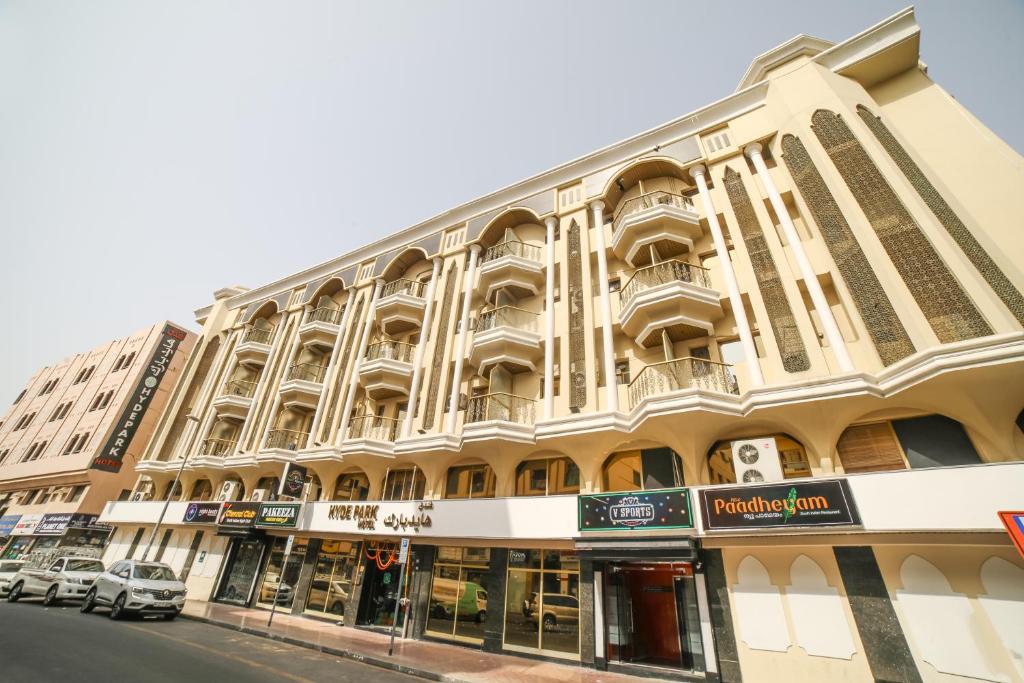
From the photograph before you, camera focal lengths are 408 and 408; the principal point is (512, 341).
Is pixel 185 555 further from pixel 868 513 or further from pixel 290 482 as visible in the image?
pixel 868 513

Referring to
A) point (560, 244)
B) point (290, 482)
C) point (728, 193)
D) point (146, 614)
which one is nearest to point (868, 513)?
point (728, 193)

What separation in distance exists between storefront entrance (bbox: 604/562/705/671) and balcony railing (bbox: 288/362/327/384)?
16.9 metres

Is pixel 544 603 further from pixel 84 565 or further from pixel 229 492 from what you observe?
pixel 229 492

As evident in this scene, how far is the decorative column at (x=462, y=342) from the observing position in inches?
603

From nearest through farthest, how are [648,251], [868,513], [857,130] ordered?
[868,513] < [857,130] < [648,251]

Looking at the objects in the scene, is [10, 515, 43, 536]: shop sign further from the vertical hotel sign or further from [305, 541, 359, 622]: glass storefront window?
[305, 541, 359, 622]: glass storefront window

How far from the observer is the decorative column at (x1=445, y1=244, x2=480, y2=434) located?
15.3 meters

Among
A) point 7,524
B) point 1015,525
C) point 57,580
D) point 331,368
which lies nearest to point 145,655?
point 57,580

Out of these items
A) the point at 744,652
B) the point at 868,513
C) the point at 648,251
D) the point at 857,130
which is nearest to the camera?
the point at 868,513

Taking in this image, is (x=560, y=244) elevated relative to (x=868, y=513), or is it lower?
elevated

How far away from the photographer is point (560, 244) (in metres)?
17.0

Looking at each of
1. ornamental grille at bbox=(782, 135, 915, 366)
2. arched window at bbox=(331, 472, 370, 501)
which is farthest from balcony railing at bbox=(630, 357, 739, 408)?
arched window at bbox=(331, 472, 370, 501)

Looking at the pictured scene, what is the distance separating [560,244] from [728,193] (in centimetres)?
626

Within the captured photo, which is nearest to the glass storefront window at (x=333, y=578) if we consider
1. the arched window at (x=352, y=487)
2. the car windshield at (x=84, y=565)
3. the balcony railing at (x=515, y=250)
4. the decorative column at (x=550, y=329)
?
the arched window at (x=352, y=487)
